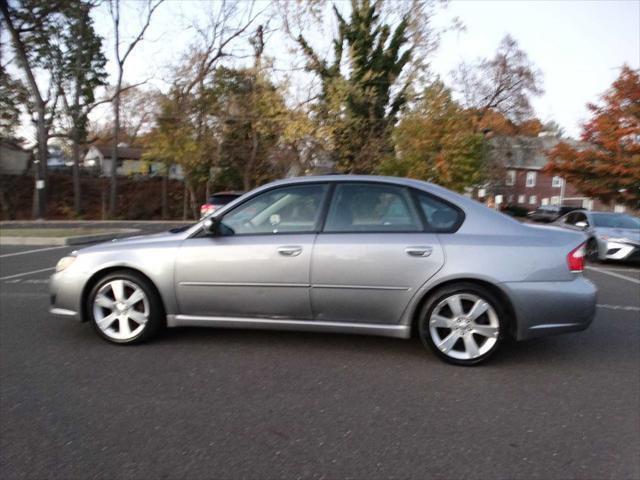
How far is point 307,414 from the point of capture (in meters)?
3.38

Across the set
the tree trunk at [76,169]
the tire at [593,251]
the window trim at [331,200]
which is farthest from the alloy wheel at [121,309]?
the tree trunk at [76,169]

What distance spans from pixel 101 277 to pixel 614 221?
12.1 meters

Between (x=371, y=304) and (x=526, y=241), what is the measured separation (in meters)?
1.36

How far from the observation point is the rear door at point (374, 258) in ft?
13.8

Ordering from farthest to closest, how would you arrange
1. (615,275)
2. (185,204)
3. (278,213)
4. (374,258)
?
(185,204)
(615,275)
(278,213)
(374,258)

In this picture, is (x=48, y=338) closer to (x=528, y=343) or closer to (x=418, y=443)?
(x=418, y=443)

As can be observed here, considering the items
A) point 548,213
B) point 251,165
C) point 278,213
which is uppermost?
point 251,165

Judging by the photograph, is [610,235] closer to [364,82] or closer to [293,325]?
[293,325]

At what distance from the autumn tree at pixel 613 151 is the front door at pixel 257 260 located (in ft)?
60.0

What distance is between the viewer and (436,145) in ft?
78.2

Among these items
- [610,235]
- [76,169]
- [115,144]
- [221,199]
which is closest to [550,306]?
[610,235]

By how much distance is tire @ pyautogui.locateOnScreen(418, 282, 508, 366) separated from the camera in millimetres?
4195

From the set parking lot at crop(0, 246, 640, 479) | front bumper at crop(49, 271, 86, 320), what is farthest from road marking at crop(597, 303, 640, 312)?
front bumper at crop(49, 271, 86, 320)

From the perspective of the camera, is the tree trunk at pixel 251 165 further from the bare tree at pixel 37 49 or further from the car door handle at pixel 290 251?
the car door handle at pixel 290 251
